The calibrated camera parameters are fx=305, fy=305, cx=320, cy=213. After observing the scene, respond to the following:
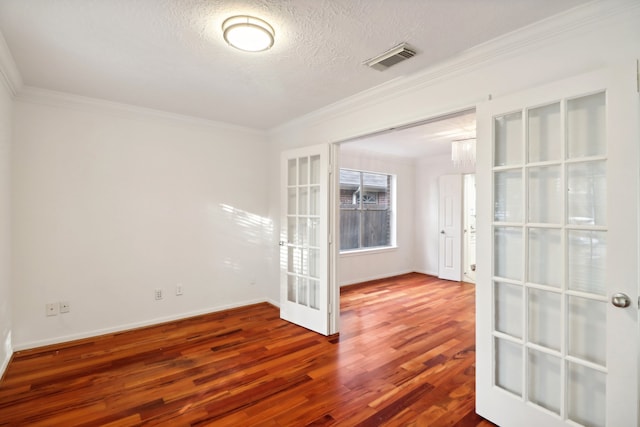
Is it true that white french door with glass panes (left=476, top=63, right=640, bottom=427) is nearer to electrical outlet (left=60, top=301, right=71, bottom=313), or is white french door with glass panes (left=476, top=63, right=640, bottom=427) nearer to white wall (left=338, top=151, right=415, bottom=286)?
white wall (left=338, top=151, right=415, bottom=286)

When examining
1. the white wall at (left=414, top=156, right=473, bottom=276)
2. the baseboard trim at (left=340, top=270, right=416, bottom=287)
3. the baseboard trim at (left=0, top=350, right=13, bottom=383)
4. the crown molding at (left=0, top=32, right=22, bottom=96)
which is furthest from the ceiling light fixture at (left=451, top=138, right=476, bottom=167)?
the baseboard trim at (left=0, top=350, right=13, bottom=383)

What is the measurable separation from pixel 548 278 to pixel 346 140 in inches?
86.4

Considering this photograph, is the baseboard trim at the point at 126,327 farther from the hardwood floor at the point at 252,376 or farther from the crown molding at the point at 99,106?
the crown molding at the point at 99,106

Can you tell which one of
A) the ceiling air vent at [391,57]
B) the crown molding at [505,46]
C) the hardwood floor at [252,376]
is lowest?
the hardwood floor at [252,376]

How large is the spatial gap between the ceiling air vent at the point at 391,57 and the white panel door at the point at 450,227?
4304 millimetres

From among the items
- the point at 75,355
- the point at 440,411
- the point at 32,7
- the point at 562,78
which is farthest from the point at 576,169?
the point at 75,355

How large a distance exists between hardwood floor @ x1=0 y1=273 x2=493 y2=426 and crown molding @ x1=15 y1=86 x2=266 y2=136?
244 cm

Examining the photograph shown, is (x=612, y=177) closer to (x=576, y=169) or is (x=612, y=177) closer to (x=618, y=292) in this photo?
(x=576, y=169)

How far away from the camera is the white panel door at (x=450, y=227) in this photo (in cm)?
601

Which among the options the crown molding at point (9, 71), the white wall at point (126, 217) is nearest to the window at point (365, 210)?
the white wall at point (126, 217)

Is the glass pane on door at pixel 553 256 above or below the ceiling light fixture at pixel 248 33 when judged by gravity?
below

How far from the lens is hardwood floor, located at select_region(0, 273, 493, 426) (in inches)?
81.2

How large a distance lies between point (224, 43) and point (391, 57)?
1195 mm

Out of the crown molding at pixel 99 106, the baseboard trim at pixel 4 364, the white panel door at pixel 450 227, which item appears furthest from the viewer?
the white panel door at pixel 450 227
